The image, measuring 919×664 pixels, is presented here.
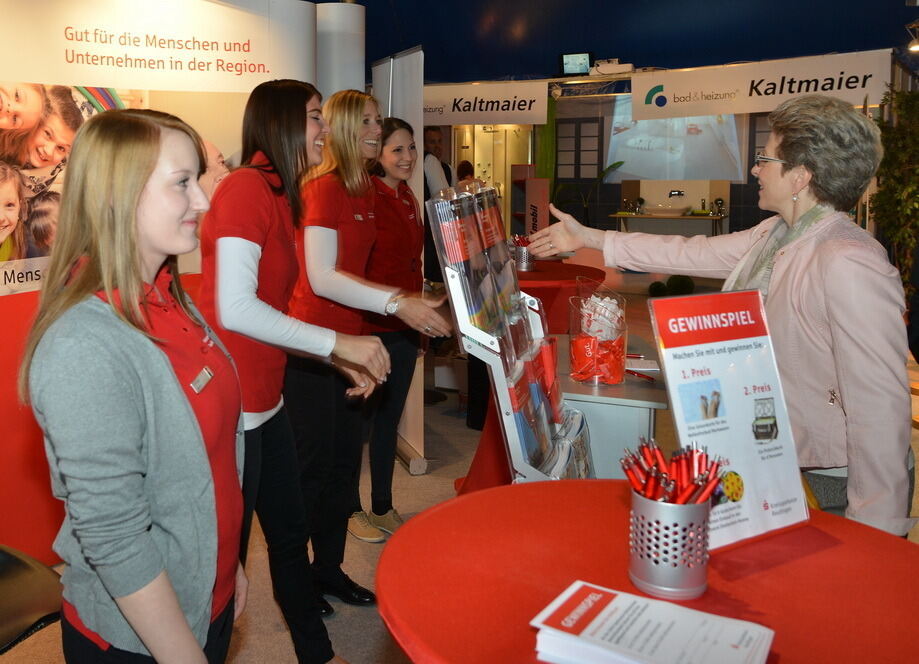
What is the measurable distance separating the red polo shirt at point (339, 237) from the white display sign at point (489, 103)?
22.6 ft

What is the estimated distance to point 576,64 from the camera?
32.2 feet

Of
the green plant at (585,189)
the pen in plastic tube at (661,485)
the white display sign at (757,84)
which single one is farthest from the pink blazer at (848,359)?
the green plant at (585,189)

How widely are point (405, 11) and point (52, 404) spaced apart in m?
8.04

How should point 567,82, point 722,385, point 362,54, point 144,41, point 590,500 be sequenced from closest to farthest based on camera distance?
point 722,385 → point 590,500 → point 144,41 → point 362,54 → point 567,82

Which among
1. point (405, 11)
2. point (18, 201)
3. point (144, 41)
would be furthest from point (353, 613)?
point (405, 11)

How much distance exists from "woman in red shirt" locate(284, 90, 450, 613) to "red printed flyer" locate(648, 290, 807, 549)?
119cm

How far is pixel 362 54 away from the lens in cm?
443

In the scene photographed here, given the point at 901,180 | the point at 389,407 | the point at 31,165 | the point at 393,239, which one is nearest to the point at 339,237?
the point at 393,239

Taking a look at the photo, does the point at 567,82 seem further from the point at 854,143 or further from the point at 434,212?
the point at 434,212

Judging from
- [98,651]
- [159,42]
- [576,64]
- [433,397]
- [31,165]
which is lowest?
[433,397]

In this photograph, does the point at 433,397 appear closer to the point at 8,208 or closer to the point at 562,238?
the point at 8,208

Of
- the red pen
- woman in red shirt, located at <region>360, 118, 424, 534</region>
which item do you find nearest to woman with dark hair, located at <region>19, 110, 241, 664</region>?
the red pen

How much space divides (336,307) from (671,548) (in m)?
1.90

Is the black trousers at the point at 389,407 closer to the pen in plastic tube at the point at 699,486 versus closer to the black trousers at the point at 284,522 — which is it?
the black trousers at the point at 284,522
